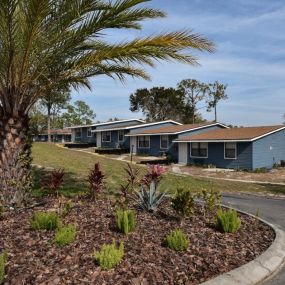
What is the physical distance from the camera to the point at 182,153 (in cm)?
3688

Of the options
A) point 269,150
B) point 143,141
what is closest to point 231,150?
point 269,150

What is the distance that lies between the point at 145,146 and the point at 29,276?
3904 cm

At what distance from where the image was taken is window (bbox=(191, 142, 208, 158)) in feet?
113

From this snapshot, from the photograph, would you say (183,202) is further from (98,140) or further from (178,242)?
(98,140)

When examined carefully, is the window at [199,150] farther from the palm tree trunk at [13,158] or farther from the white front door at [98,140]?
the palm tree trunk at [13,158]

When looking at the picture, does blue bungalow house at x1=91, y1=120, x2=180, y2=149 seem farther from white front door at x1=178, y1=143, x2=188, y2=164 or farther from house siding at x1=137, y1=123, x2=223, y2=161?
white front door at x1=178, y1=143, x2=188, y2=164

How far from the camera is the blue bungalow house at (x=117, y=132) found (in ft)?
157

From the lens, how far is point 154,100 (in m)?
74.1

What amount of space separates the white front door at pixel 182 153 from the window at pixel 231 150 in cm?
458

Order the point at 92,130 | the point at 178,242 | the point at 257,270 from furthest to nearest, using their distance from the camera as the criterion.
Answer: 1. the point at 92,130
2. the point at 178,242
3. the point at 257,270

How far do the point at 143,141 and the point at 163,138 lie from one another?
3.74 meters

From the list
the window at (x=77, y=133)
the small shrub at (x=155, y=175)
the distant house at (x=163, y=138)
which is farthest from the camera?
the window at (x=77, y=133)

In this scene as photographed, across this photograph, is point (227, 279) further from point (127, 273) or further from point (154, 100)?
point (154, 100)

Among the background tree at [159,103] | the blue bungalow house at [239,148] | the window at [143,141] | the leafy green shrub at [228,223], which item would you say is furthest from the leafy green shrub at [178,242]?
the background tree at [159,103]
